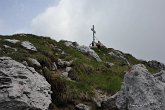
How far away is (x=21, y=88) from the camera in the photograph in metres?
22.3

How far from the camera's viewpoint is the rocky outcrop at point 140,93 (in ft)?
73.5

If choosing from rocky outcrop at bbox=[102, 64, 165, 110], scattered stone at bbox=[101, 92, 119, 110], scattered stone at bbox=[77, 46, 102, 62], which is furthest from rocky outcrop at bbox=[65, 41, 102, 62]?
rocky outcrop at bbox=[102, 64, 165, 110]

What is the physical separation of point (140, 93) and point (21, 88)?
20.3 feet

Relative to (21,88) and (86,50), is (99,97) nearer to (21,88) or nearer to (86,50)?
(21,88)

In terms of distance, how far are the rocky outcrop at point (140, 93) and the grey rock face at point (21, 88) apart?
4.09 meters

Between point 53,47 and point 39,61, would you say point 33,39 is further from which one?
point 39,61

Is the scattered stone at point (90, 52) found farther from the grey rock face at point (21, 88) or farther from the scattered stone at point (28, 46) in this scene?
the grey rock face at point (21, 88)

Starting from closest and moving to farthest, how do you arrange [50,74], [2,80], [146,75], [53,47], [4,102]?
[4,102], [2,80], [146,75], [50,74], [53,47]

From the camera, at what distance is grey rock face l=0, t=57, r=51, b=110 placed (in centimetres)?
2134

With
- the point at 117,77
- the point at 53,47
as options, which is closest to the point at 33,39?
the point at 53,47

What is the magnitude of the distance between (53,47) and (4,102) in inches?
693

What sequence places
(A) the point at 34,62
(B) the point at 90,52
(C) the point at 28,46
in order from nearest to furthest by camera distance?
(A) the point at 34,62 < (C) the point at 28,46 < (B) the point at 90,52

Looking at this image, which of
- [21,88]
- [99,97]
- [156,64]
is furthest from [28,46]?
[156,64]

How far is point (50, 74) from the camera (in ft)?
86.3
